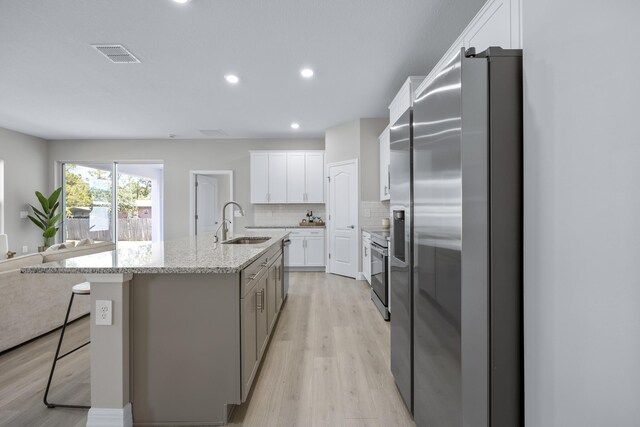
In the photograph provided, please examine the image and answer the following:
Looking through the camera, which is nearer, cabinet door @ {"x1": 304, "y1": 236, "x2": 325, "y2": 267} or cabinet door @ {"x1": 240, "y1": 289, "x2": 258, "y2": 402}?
cabinet door @ {"x1": 240, "y1": 289, "x2": 258, "y2": 402}

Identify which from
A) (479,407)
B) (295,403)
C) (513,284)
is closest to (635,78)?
(513,284)

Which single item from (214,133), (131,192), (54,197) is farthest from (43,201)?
(214,133)

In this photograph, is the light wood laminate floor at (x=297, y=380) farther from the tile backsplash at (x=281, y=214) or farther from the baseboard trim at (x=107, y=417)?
the tile backsplash at (x=281, y=214)

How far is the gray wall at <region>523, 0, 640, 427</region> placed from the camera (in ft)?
2.17

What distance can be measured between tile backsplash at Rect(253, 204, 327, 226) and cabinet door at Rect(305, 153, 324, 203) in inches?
14.5

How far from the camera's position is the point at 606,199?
28.0 inches

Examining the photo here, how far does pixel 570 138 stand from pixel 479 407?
851 mm

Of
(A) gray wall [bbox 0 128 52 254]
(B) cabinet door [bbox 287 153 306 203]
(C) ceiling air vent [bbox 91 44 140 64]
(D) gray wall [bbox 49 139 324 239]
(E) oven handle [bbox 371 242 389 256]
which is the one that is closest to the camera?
(C) ceiling air vent [bbox 91 44 140 64]

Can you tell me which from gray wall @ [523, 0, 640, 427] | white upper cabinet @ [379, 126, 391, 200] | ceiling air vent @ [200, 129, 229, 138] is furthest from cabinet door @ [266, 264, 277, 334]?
ceiling air vent @ [200, 129, 229, 138]

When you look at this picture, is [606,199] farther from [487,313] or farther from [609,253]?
[487,313]

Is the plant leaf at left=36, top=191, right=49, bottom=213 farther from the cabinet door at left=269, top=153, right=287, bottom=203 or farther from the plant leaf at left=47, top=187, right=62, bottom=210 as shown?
the cabinet door at left=269, top=153, right=287, bottom=203

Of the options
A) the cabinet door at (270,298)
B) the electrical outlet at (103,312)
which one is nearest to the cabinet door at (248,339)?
the cabinet door at (270,298)

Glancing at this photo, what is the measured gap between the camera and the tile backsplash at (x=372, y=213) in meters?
5.23

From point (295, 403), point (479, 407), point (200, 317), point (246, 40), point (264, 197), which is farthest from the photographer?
point (264, 197)
